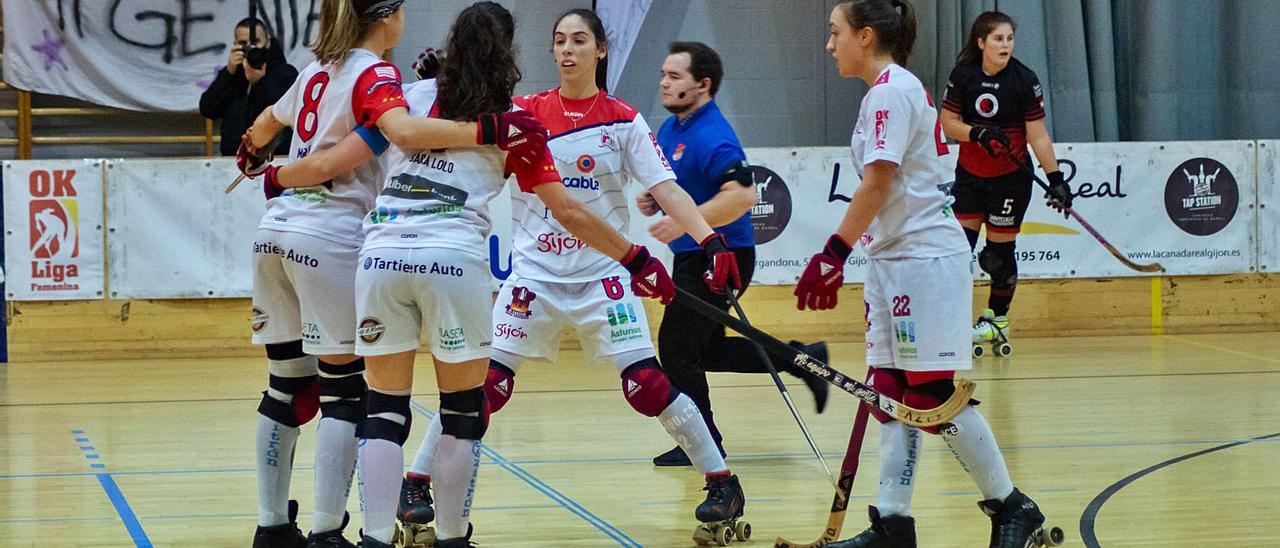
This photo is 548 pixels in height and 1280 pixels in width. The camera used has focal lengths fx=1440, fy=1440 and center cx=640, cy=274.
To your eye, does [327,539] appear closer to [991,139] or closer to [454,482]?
[454,482]

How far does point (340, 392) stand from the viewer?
367cm

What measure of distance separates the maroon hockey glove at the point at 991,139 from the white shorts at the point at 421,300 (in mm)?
5087

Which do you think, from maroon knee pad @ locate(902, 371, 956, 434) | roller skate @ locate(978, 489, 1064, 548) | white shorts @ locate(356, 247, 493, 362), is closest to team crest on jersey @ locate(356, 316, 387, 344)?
white shorts @ locate(356, 247, 493, 362)

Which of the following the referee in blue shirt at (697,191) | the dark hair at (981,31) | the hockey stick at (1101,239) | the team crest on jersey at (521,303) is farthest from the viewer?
the dark hair at (981,31)

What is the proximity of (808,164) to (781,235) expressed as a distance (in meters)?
0.48

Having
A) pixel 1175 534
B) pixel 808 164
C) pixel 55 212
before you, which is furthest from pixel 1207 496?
pixel 55 212

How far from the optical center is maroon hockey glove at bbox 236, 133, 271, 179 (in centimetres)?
390

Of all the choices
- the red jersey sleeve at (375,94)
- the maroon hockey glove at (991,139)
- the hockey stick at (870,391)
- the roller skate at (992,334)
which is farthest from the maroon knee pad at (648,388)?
the roller skate at (992,334)

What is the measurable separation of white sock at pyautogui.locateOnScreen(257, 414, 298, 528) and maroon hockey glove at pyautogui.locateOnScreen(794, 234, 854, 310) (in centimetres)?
141

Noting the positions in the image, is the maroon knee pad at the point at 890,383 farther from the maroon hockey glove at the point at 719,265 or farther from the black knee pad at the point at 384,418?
the black knee pad at the point at 384,418

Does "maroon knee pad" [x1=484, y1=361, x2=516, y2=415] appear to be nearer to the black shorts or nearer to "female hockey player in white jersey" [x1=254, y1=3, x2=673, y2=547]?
"female hockey player in white jersey" [x1=254, y1=3, x2=673, y2=547]

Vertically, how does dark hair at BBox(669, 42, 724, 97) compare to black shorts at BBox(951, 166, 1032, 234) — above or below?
above

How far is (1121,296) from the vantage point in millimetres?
9508

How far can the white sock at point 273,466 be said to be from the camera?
12.6 feet
